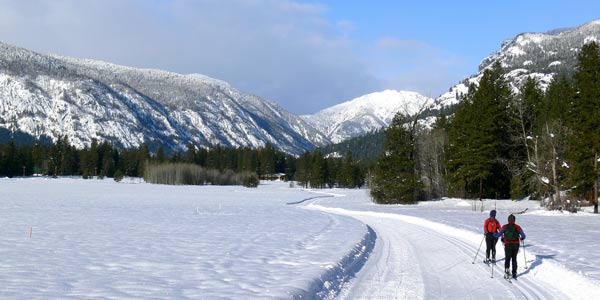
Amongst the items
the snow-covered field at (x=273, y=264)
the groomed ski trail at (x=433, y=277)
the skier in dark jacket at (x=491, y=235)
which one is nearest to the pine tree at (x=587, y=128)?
the snow-covered field at (x=273, y=264)

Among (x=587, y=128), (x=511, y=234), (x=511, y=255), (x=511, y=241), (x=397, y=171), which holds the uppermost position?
(x=587, y=128)

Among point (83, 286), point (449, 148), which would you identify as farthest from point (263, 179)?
point (83, 286)

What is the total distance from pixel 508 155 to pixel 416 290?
50.8 metres

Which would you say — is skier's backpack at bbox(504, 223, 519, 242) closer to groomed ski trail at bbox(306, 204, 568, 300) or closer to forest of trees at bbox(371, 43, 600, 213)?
groomed ski trail at bbox(306, 204, 568, 300)

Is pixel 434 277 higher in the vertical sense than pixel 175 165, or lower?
lower

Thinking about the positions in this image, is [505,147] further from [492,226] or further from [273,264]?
[273,264]

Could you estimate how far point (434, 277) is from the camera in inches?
516

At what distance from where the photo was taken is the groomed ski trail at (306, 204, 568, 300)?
11.2 metres

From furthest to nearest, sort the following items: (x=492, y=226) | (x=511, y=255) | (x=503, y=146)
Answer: (x=503, y=146) → (x=492, y=226) → (x=511, y=255)

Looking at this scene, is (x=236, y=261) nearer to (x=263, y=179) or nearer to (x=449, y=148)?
(x=449, y=148)

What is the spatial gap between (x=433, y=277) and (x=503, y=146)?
47.5 m

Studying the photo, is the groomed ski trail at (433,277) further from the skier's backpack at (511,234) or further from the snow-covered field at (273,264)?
the skier's backpack at (511,234)

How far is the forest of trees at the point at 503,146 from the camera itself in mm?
42031

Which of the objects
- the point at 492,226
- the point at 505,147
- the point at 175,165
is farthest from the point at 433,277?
the point at 175,165
